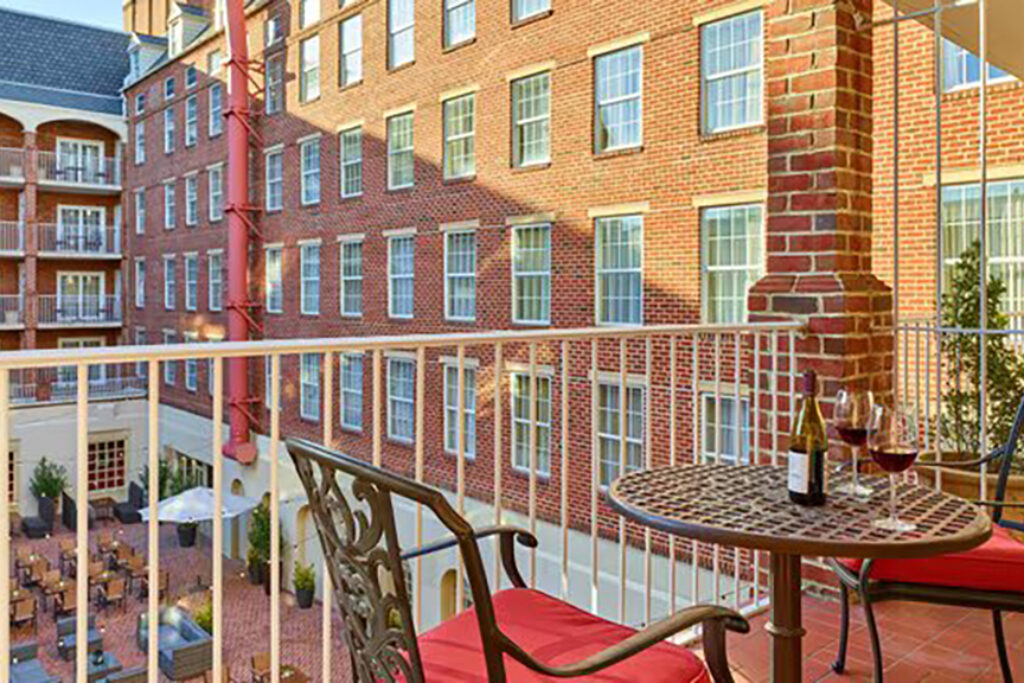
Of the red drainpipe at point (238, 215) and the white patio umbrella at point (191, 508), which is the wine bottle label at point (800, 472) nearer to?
the white patio umbrella at point (191, 508)

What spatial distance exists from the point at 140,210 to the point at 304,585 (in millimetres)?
12041

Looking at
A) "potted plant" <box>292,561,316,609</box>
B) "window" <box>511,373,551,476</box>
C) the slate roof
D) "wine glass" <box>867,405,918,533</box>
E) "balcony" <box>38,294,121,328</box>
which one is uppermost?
the slate roof

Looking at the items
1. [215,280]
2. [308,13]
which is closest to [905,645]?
[308,13]

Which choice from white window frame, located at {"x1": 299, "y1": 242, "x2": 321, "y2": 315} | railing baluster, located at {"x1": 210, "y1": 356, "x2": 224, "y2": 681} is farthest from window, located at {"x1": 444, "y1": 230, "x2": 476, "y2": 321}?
railing baluster, located at {"x1": 210, "y1": 356, "x2": 224, "y2": 681}

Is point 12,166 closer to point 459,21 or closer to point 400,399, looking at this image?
point 400,399

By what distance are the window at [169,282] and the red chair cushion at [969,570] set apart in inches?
725

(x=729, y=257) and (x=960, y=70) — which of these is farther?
(x=729, y=257)

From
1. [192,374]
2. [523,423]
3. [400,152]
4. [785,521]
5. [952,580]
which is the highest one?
[400,152]

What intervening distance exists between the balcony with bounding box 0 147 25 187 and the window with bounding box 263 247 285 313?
7.11 m

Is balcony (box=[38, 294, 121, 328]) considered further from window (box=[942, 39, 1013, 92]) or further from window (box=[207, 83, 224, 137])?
window (box=[942, 39, 1013, 92])

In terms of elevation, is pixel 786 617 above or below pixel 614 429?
above

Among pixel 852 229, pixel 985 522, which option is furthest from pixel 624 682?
A: pixel 852 229

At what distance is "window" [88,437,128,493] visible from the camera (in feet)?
59.2

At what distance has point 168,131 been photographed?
18.4 metres
